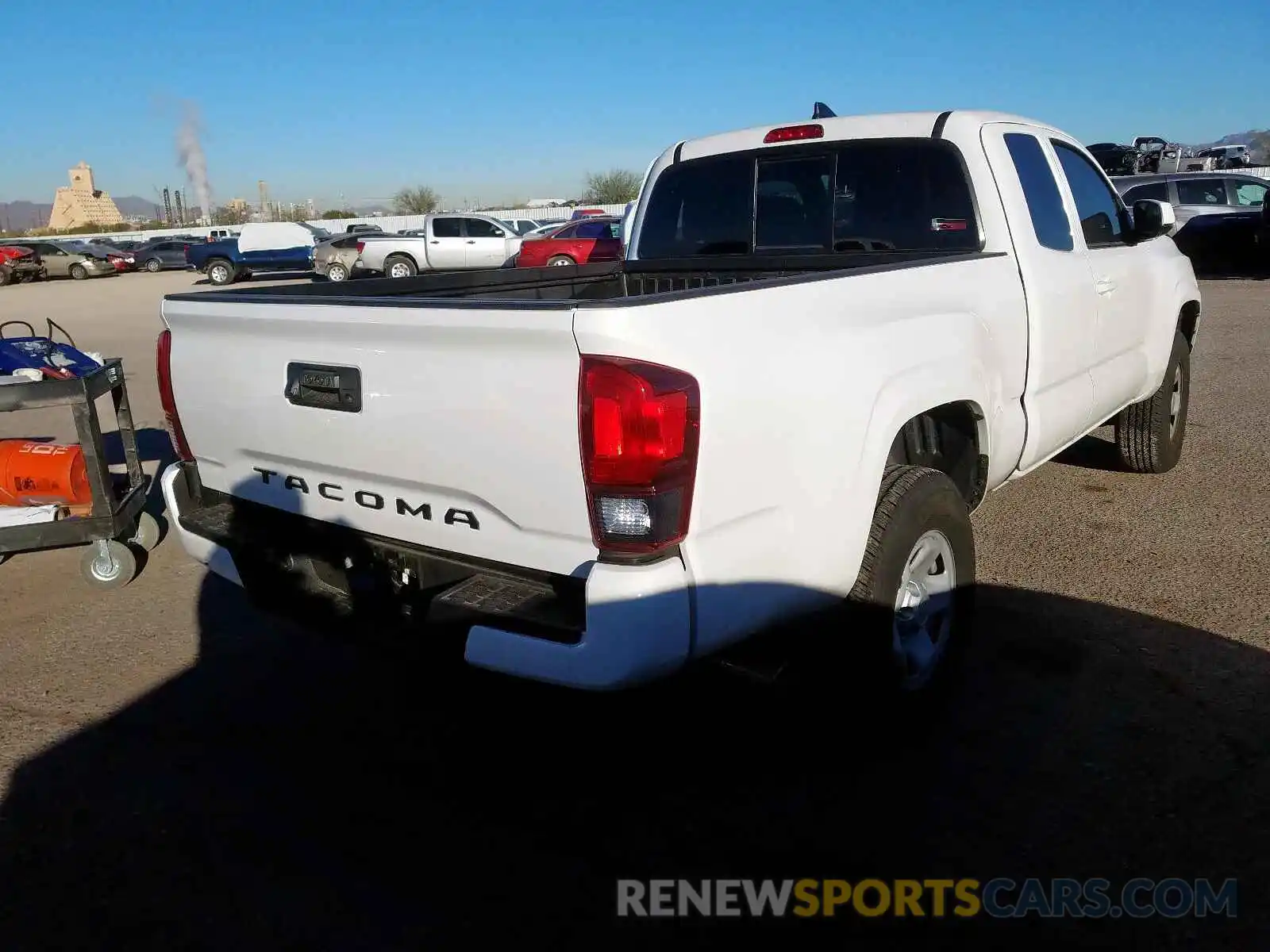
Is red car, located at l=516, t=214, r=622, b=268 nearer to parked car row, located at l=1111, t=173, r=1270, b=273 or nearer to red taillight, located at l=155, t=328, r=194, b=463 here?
parked car row, located at l=1111, t=173, r=1270, b=273

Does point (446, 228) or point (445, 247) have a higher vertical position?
point (446, 228)

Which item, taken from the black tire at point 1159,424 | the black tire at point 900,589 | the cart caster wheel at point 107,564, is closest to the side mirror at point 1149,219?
the black tire at point 1159,424

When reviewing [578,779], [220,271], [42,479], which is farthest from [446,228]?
[578,779]

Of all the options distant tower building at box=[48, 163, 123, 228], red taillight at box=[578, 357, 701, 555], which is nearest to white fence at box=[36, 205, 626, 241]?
red taillight at box=[578, 357, 701, 555]

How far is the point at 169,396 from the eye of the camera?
11.1ft

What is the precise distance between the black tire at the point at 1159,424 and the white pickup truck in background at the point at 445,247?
2204 cm

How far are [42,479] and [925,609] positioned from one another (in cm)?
422

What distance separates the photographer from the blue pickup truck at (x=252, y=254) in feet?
105

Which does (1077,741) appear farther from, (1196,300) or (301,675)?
(1196,300)

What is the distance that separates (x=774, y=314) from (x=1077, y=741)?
171 cm

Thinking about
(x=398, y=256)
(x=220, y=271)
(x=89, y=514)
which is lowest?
(x=220, y=271)

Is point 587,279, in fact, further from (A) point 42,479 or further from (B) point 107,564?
(A) point 42,479

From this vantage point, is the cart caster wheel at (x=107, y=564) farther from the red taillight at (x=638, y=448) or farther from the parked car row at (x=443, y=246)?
the parked car row at (x=443, y=246)

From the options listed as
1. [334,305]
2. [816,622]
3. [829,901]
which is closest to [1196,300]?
[816,622]
